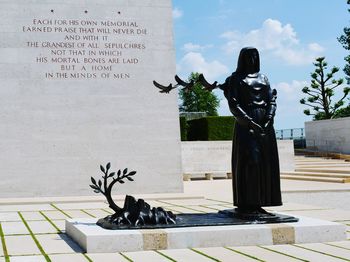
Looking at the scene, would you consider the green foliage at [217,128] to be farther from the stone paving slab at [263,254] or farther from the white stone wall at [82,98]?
the stone paving slab at [263,254]

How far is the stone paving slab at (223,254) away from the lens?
4758 mm

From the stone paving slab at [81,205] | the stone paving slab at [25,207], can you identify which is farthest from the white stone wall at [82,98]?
the stone paving slab at [25,207]

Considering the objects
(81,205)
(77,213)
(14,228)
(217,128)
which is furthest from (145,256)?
(217,128)

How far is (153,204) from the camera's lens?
1034cm

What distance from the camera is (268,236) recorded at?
218 inches

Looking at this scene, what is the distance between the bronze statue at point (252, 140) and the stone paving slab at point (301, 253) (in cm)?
65

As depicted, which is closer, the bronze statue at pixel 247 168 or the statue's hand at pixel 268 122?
the bronze statue at pixel 247 168

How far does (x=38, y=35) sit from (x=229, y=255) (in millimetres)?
9148

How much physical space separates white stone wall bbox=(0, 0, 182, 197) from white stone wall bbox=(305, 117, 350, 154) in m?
15.8

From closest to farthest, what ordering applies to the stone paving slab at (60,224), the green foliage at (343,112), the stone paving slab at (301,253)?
1. the stone paving slab at (301,253)
2. the stone paving slab at (60,224)
3. the green foliage at (343,112)

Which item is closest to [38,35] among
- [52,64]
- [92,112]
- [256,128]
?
[52,64]

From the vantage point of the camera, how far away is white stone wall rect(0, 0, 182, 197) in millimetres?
12312

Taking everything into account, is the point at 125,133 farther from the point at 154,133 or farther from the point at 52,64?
the point at 52,64

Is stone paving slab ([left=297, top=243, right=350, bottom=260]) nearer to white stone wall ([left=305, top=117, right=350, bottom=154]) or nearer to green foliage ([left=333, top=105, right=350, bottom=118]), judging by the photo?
white stone wall ([left=305, top=117, right=350, bottom=154])
